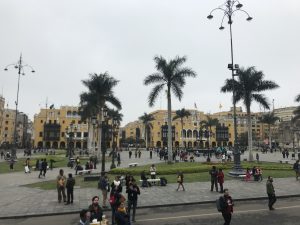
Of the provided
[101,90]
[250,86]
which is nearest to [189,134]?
[101,90]

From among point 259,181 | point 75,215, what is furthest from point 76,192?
point 259,181

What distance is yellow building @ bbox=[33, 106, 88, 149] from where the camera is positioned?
107 metres

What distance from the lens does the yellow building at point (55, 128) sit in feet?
351

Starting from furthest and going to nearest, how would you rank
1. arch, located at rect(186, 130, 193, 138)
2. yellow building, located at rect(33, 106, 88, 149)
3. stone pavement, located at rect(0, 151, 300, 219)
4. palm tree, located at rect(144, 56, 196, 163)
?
arch, located at rect(186, 130, 193, 138) → yellow building, located at rect(33, 106, 88, 149) → palm tree, located at rect(144, 56, 196, 163) → stone pavement, located at rect(0, 151, 300, 219)

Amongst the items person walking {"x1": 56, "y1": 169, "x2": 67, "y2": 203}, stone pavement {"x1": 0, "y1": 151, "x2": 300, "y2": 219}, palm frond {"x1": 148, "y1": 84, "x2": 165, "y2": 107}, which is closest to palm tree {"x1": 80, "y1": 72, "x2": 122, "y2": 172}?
palm frond {"x1": 148, "y1": 84, "x2": 165, "y2": 107}

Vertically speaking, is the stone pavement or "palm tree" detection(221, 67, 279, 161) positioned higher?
"palm tree" detection(221, 67, 279, 161)

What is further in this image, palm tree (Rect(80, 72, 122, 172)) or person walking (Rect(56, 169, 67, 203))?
palm tree (Rect(80, 72, 122, 172))

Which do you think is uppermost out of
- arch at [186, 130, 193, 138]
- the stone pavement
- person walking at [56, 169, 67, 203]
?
arch at [186, 130, 193, 138]

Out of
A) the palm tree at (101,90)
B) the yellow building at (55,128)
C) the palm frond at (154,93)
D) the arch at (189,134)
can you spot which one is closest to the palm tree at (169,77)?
the palm frond at (154,93)

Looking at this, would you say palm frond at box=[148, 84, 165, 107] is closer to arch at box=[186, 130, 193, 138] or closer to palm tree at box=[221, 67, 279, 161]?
palm tree at box=[221, 67, 279, 161]

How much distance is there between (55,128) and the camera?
4232 inches

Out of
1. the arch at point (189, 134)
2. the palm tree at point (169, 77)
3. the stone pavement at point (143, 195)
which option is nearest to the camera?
the stone pavement at point (143, 195)

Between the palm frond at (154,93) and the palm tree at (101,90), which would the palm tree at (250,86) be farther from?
the palm tree at (101,90)

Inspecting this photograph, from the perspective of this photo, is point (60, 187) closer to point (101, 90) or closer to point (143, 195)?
point (143, 195)
